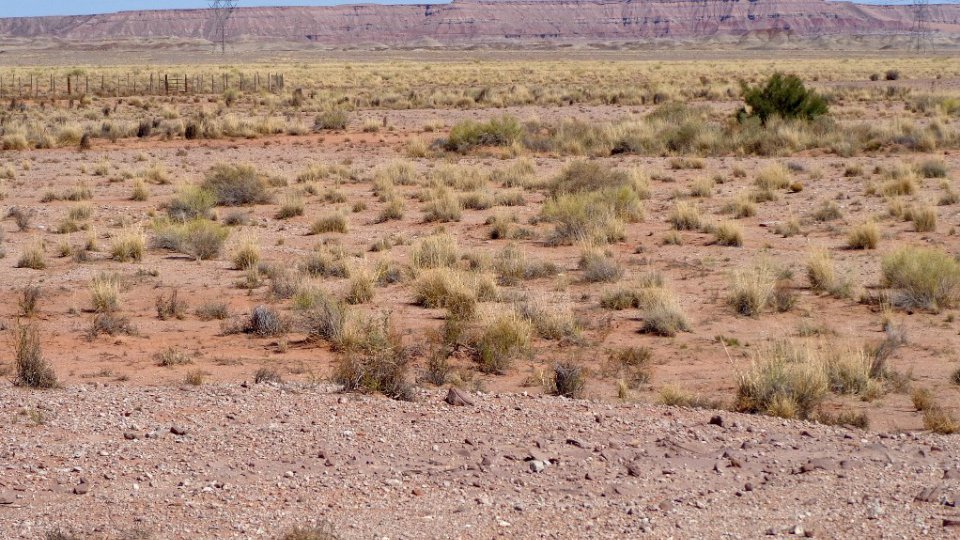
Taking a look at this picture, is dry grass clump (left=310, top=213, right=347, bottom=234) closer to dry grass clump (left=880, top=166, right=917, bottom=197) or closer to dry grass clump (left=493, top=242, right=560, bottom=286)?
dry grass clump (left=493, top=242, right=560, bottom=286)

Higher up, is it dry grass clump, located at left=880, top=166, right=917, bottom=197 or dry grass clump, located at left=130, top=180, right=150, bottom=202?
dry grass clump, located at left=880, top=166, right=917, bottom=197

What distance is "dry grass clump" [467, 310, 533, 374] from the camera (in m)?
11.8

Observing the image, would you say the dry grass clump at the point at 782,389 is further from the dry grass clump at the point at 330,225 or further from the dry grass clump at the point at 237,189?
the dry grass clump at the point at 237,189

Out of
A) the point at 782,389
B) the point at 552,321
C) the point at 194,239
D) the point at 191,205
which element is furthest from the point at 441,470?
the point at 191,205

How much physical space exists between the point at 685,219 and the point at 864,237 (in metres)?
3.62

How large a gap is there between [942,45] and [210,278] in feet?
621

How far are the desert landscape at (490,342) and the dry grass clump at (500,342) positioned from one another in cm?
3

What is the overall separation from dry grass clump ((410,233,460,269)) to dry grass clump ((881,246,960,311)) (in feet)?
21.0

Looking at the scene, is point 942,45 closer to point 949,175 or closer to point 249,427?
point 949,175

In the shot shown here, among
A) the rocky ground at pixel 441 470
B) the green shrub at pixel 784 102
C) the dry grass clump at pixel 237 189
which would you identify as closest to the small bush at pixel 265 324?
the rocky ground at pixel 441 470

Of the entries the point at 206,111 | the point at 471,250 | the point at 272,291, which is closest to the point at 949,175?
the point at 471,250

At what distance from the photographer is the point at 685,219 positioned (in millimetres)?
21391

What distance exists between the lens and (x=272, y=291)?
1567 cm

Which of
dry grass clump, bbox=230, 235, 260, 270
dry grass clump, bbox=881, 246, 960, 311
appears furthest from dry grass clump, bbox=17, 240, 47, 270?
dry grass clump, bbox=881, 246, 960, 311
